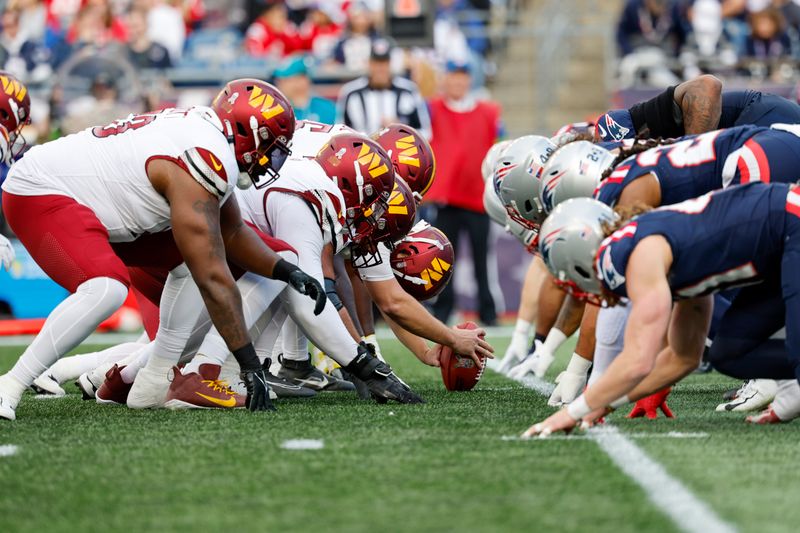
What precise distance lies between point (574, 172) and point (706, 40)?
10.1m

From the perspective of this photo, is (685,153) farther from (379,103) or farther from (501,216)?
(379,103)

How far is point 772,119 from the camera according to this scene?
6.61 metres

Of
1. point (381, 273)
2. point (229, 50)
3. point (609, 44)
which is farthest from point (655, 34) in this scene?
point (381, 273)

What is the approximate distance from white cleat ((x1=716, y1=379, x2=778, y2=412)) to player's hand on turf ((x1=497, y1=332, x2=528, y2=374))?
7.53 ft

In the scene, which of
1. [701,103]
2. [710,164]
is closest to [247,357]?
[710,164]

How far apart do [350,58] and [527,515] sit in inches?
451

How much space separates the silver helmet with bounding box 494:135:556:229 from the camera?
6121 millimetres

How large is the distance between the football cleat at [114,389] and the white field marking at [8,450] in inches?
59.5

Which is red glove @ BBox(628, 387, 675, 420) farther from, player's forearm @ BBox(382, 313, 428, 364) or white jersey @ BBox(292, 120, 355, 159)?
white jersey @ BBox(292, 120, 355, 159)

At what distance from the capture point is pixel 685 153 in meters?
5.36

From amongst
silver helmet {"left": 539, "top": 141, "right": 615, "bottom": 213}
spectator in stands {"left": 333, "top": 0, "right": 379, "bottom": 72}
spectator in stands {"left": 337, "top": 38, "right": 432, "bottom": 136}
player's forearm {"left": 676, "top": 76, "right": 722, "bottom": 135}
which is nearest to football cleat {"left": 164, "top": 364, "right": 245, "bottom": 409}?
silver helmet {"left": 539, "top": 141, "right": 615, "bottom": 213}

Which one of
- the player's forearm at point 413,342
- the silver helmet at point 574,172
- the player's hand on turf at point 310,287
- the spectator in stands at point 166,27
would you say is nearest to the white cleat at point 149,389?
the player's hand on turf at point 310,287

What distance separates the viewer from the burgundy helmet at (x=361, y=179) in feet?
19.8

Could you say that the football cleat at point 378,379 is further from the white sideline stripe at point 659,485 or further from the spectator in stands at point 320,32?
the spectator in stands at point 320,32
